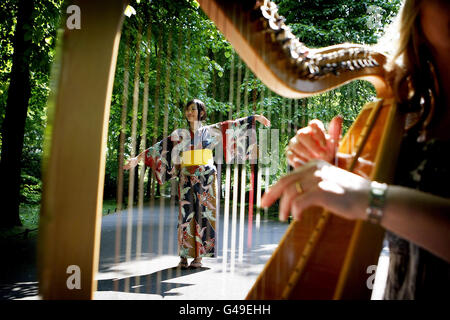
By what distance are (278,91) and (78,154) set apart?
56cm

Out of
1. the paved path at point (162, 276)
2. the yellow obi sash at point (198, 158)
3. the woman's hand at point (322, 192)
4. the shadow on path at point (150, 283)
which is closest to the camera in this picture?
the woman's hand at point (322, 192)

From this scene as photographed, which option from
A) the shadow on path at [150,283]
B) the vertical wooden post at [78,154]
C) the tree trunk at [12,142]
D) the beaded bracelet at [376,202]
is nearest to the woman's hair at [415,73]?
the beaded bracelet at [376,202]

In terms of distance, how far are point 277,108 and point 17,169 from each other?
14.9 ft

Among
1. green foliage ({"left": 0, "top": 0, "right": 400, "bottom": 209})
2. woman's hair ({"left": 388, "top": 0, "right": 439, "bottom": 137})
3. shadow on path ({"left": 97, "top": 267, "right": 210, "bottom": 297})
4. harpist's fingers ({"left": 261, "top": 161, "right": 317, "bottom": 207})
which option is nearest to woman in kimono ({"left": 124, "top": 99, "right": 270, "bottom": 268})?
shadow on path ({"left": 97, "top": 267, "right": 210, "bottom": 297})

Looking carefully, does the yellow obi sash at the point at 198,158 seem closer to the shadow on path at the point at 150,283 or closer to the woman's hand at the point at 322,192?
the shadow on path at the point at 150,283

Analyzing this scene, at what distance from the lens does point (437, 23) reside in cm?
73

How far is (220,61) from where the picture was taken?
23.6ft

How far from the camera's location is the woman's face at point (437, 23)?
71 cm

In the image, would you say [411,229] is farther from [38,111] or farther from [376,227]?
[38,111]

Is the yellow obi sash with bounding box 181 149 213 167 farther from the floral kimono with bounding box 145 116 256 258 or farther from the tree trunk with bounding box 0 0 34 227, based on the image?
the tree trunk with bounding box 0 0 34 227

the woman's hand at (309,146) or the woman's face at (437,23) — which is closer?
the woman's face at (437,23)

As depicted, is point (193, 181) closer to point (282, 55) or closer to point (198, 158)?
point (198, 158)

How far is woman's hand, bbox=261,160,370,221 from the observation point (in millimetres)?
583
